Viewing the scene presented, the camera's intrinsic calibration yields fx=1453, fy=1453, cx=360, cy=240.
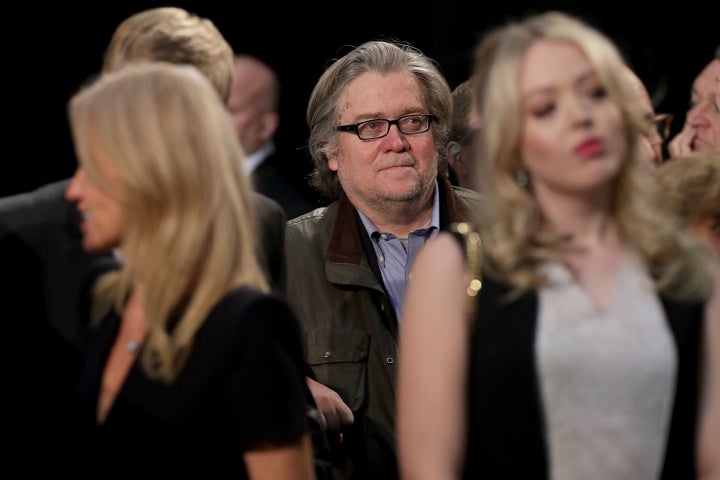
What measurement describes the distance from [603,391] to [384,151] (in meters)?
2.11

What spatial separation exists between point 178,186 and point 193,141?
9cm

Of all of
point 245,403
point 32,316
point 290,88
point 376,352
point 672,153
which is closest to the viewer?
point 245,403

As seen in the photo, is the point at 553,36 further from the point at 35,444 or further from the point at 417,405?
the point at 35,444

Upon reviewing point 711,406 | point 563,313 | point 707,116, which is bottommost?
point 707,116

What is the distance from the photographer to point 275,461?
108 inches

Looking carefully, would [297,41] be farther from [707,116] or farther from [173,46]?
[173,46]

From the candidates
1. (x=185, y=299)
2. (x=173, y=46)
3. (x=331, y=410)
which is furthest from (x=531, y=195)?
(x=331, y=410)

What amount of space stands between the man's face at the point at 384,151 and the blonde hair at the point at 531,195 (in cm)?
177

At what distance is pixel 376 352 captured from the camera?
4.32 metres

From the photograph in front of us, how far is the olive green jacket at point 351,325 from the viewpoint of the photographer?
4223mm

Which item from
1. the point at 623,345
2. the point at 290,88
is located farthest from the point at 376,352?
the point at 290,88

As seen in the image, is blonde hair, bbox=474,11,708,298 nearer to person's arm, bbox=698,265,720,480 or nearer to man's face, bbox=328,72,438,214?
person's arm, bbox=698,265,720,480

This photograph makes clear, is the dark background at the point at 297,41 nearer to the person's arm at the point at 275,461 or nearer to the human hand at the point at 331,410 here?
the human hand at the point at 331,410

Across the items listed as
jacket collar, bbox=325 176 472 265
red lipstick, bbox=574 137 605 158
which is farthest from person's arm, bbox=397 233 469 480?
jacket collar, bbox=325 176 472 265
